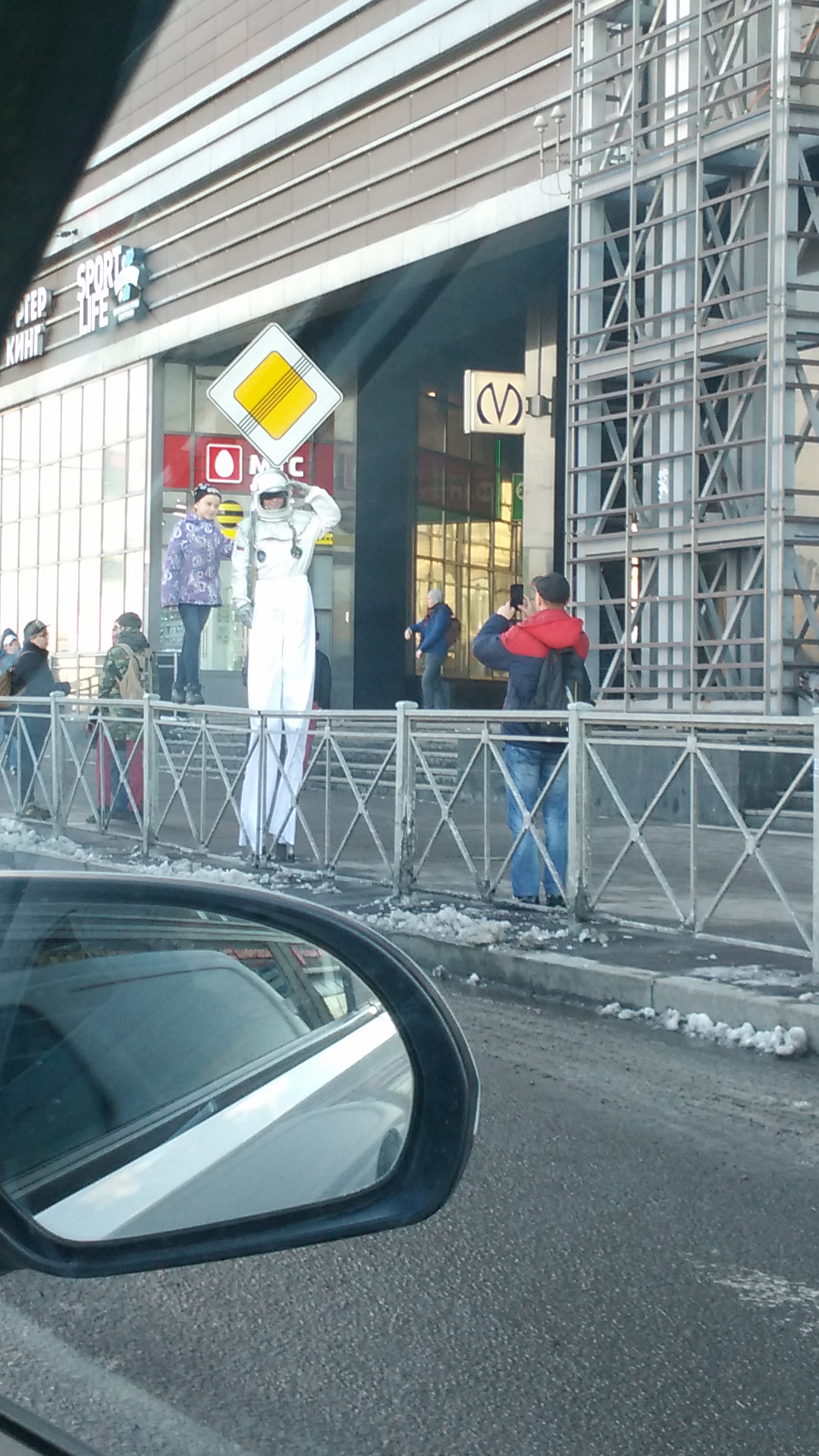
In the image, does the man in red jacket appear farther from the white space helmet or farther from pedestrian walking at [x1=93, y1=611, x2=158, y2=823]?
pedestrian walking at [x1=93, y1=611, x2=158, y2=823]

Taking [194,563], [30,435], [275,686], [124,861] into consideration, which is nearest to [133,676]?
[124,861]

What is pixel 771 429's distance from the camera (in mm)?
13055

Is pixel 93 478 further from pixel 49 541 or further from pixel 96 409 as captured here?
pixel 49 541

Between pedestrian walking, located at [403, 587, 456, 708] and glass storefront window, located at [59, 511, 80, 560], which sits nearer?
pedestrian walking, located at [403, 587, 456, 708]

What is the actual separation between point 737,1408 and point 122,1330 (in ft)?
3.97

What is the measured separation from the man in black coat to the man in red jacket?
541 cm

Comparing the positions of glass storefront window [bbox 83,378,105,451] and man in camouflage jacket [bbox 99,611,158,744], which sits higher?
glass storefront window [bbox 83,378,105,451]

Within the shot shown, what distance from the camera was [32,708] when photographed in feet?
41.8

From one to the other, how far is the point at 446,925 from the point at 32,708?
246 inches

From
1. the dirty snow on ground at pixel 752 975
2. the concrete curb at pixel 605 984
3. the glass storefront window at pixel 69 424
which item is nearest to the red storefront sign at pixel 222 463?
the glass storefront window at pixel 69 424

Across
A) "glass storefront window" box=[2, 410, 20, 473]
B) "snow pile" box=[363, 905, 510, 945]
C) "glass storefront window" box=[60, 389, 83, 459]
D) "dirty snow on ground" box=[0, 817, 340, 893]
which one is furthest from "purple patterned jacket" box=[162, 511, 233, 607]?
"glass storefront window" box=[2, 410, 20, 473]

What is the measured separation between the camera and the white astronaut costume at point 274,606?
32.7ft

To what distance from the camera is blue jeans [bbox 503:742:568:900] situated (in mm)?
7816

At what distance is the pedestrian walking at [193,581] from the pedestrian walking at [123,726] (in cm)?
455
